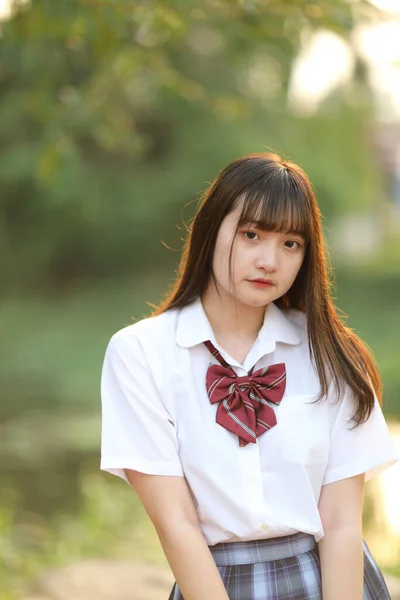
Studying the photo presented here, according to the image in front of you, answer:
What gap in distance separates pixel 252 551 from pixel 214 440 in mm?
228

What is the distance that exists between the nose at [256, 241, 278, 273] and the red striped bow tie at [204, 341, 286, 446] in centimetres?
20

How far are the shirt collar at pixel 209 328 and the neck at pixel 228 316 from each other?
0.02 m

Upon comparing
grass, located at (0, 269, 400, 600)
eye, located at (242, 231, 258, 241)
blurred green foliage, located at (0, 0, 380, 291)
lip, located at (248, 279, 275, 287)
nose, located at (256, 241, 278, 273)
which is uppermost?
blurred green foliage, located at (0, 0, 380, 291)

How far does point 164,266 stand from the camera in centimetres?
1812

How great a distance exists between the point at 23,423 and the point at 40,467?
57.5 inches

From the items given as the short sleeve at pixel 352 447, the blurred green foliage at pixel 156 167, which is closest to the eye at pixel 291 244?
the short sleeve at pixel 352 447

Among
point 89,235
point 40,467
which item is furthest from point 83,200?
point 40,467

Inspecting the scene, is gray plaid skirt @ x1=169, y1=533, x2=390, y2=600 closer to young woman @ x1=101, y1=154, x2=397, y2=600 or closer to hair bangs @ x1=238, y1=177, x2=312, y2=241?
young woman @ x1=101, y1=154, x2=397, y2=600

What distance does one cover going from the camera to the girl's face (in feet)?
6.03

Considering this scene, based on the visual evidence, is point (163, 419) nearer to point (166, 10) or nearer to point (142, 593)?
point (142, 593)

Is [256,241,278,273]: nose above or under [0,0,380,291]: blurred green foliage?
under

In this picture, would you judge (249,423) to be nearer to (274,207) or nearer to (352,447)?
(352,447)

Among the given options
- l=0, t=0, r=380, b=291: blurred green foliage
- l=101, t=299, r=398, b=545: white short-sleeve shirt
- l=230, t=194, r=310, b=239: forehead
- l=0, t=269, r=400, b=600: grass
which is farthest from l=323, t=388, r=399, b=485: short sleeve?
l=0, t=0, r=380, b=291: blurred green foliage

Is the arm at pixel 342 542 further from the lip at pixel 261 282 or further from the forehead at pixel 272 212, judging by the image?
the forehead at pixel 272 212
